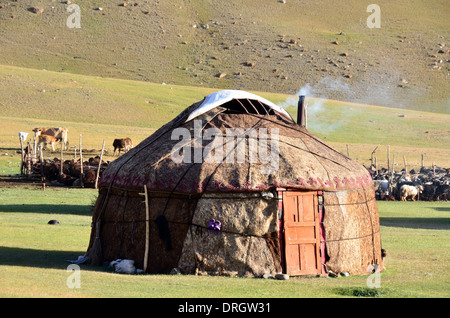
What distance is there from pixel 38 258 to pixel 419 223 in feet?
50.9

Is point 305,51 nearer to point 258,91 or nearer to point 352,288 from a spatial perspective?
point 258,91

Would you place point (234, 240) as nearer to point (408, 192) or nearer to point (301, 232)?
point (301, 232)

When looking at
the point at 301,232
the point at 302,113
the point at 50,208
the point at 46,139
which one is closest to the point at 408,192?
the point at 50,208

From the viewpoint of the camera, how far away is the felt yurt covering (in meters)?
13.3

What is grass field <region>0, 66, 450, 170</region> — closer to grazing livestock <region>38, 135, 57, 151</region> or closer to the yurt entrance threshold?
grazing livestock <region>38, 135, 57, 151</region>

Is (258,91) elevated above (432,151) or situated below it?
above

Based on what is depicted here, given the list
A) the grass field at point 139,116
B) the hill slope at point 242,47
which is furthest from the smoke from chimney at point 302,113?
the hill slope at point 242,47

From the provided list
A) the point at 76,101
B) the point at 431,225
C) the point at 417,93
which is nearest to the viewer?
the point at 431,225

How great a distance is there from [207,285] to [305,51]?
91.7 metres

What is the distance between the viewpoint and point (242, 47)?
102 metres

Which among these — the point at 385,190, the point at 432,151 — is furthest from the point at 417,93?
the point at 385,190

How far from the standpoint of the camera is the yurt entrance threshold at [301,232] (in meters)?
13.4
